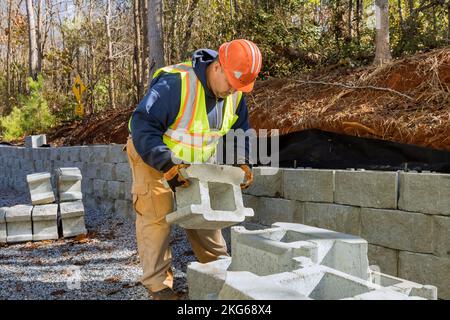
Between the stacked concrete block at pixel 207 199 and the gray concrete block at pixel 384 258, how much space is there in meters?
1.24

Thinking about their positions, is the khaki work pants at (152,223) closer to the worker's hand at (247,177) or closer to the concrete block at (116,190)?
the worker's hand at (247,177)

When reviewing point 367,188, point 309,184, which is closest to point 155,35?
point 309,184

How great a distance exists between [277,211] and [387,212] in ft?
4.07

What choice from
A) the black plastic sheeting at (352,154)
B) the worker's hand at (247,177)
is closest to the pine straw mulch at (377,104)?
the black plastic sheeting at (352,154)

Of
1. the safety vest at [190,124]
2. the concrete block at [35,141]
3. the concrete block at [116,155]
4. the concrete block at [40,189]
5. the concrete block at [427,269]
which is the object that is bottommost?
the concrete block at [427,269]

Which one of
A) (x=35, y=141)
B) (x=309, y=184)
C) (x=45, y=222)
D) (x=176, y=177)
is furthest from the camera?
(x=35, y=141)

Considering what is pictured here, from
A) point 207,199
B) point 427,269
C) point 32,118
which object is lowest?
point 427,269

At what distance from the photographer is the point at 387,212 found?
3500 mm

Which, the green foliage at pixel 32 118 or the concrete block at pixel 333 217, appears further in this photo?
the green foliage at pixel 32 118

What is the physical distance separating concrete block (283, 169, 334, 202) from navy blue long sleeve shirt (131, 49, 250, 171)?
53.6 inches

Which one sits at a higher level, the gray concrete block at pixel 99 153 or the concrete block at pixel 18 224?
the gray concrete block at pixel 99 153

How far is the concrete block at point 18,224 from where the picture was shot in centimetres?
605

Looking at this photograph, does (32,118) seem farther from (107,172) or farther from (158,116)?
(158,116)
